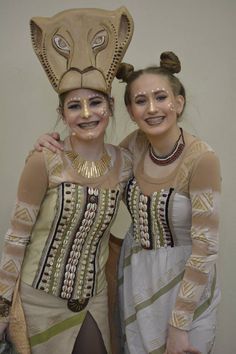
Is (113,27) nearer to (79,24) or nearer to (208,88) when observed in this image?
(79,24)

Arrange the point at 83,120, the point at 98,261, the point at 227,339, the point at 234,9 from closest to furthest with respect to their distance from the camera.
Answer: the point at 83,120
the point at 98,261
the point at 234,9
the point at 227,339

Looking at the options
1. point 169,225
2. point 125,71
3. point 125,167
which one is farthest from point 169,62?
A: point 169,225

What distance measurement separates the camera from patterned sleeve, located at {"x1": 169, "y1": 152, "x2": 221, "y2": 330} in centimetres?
121

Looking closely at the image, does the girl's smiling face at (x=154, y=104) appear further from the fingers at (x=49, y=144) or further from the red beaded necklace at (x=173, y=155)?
the fingers at (x=49, y=144)

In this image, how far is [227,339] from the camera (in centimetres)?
186

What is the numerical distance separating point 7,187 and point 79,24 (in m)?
0.78

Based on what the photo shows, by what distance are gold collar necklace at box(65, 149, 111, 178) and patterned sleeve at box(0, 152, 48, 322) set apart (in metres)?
0.10

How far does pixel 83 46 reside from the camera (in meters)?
1.27

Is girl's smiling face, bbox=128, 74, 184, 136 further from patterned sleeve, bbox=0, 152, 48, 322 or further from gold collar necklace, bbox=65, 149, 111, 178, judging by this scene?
patterned sleeve, bbox=0, 152, 48, 322

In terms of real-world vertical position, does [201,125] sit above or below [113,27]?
below

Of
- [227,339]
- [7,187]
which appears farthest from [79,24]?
[227,339]

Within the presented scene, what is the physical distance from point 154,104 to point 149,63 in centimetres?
54

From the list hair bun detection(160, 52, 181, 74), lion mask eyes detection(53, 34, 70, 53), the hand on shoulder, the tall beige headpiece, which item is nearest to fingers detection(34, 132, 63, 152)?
the tall beige headpiece

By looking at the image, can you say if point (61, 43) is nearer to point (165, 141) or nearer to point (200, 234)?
point (165, 141)
